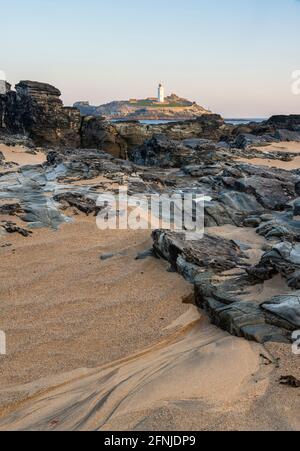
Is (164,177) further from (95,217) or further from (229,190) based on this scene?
(95,217)

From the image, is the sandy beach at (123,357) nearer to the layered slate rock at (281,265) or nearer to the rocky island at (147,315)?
the rocky island at (147,315)

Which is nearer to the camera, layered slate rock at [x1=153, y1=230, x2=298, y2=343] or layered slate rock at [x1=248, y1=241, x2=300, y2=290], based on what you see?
layered slate rock at [x1=153, y1=230, x2=298, y2=343]

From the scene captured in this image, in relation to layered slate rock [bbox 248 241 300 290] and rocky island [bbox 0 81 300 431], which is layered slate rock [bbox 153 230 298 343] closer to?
rocky island [bbox 0 81 300 431]

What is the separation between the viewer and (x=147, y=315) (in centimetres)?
450

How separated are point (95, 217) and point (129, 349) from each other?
4.16 metres

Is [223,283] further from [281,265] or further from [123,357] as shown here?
[123,357]

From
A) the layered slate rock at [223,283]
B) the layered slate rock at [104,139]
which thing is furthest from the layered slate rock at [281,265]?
the layered slate rock at [104,139]

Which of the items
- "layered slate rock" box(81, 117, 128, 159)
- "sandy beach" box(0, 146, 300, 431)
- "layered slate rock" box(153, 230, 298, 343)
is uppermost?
"layered slate rock" box(81, 117, 128, 159)

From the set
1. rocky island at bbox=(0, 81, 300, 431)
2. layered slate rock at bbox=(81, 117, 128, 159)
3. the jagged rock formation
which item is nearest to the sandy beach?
rocky island at bbox=(0, 81, 300, 431)

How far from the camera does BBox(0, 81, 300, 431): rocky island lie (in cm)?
299

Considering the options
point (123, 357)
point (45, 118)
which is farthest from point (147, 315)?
point (45, 118)

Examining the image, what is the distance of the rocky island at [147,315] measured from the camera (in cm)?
299

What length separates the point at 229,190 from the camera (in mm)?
9922

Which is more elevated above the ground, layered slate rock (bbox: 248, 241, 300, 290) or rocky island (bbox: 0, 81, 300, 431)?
layered slate rock (bbox: 248, 241, 300, 290)
